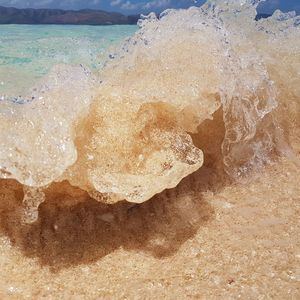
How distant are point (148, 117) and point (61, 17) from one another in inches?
540

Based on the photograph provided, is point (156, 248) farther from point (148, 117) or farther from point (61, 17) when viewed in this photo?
point (61, 17)

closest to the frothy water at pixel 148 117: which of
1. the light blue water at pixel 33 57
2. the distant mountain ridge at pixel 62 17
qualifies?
the light blue water at pixel 33 57

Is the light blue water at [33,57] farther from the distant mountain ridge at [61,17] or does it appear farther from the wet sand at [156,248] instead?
the distant mountain ridge at [61,17]

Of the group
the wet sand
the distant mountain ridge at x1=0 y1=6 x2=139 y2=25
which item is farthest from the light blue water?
the distant mountain ridge at x1=0 y1=6 x2=139 y2=25

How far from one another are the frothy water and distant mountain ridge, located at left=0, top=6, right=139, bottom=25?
1177 centimetres

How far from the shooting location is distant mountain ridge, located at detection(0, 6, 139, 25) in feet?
45.7

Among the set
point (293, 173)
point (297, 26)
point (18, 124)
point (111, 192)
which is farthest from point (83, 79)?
point (297, 26)

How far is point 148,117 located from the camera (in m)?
1.93

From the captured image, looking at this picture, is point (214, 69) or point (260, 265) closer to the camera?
point (260, 265)

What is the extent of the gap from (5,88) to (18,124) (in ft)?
9.50

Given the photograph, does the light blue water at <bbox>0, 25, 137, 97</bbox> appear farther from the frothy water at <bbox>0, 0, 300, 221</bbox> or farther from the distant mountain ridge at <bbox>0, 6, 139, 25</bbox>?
the distant mountain ridge at <bbox>0, 6, 139, 25</bbox>

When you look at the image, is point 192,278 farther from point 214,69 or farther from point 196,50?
point 196,50

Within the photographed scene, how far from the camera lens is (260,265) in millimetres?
1711

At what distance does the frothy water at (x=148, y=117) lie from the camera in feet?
5.49
